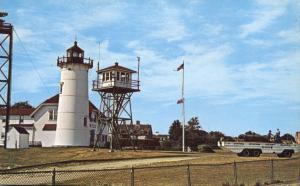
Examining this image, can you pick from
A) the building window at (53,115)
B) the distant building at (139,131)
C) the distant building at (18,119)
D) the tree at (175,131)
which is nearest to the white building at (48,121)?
the building window at (53,115)

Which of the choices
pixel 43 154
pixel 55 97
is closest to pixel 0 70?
pixel 55 97

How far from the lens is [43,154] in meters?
48.0

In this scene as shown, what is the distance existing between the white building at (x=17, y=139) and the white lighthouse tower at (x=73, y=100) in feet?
12.7

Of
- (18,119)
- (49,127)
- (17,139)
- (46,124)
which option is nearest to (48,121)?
(46,124)

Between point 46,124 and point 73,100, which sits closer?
point 73,100

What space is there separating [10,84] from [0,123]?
12.6 meters

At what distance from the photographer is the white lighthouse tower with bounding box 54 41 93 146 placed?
6031cm

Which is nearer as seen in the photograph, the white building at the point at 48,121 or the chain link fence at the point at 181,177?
the chain link fence at the point at 181,177

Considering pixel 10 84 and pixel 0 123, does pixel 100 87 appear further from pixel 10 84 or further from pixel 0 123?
pixel 0 123

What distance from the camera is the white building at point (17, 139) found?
60438 mm

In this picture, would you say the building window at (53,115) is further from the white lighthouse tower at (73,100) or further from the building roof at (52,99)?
the white lighthouse tower at (73,100)

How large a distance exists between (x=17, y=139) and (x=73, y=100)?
8.37 meters

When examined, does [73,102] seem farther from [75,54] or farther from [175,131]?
[175,131]

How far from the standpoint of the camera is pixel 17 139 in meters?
60.5
